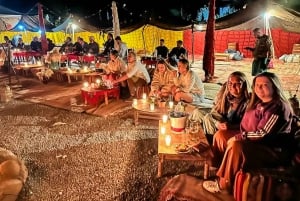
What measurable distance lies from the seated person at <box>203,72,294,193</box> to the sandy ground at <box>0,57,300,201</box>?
1017mm

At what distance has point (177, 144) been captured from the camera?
363 centimetres

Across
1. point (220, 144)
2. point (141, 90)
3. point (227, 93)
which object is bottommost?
point (220, 144)

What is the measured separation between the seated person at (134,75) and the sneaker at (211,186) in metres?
4.48

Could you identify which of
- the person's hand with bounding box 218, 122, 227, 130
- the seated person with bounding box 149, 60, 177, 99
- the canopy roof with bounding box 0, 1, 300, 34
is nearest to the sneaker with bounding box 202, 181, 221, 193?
the person's hand with bounding box 218, 122, 227, 130

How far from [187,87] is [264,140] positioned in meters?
2.72

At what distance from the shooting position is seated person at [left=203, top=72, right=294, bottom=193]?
2824 mm

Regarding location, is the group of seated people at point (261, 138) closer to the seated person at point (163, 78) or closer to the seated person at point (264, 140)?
the seated person at point (264, 140)

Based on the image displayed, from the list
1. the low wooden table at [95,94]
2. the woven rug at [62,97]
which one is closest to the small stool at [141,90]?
the woven rug at [62,97]

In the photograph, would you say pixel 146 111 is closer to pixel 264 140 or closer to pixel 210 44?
pixel 264 140

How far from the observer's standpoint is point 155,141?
4969 mm

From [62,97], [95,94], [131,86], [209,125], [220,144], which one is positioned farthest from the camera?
[62,97]

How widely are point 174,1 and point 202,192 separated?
2297 cm

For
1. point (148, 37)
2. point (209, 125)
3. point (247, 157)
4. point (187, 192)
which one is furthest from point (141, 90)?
point (148, 37)

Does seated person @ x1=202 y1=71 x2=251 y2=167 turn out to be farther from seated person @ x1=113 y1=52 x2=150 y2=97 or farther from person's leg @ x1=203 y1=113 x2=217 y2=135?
seated person @ x1=113 y1=52 x2=150 y2=97
